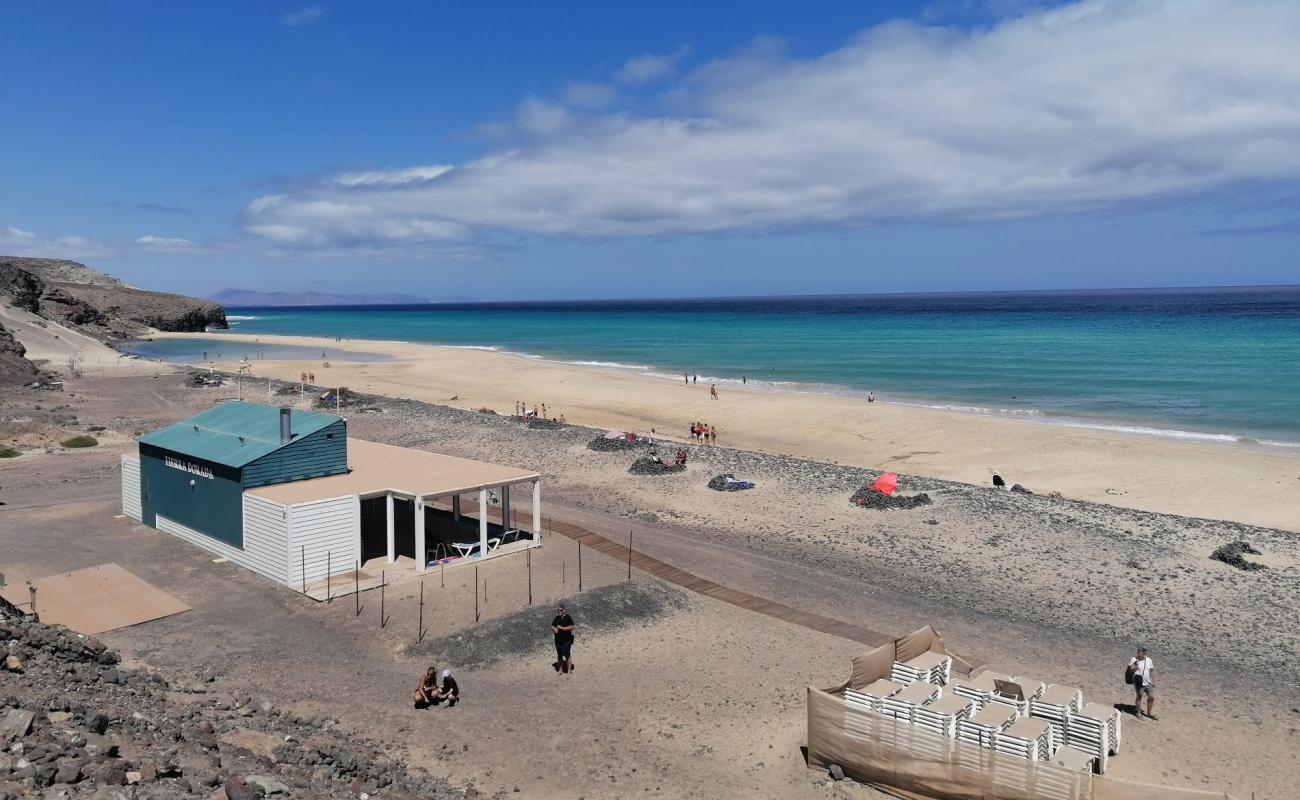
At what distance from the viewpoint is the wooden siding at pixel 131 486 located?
23.3 metres

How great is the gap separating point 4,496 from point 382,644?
17002 mm

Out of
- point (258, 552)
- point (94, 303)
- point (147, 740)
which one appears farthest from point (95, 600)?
point (94, 303)

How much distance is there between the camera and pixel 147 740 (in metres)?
9.84

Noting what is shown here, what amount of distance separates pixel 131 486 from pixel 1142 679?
77.8 ft

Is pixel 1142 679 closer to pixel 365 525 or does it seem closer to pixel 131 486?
pixel 365 525

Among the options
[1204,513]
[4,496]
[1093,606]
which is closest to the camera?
[1093,606]

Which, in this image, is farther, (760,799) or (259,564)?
(259,564)

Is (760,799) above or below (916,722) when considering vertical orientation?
below

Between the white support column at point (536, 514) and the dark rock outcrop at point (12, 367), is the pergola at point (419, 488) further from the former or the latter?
the dark rock outcrop at point (12, 367)

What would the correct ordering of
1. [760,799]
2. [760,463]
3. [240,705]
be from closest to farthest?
[760,799] < [240,705] < [760,463]

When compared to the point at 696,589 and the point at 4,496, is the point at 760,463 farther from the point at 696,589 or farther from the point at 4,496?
the point at 4,496

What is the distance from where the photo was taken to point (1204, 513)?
1073 inches

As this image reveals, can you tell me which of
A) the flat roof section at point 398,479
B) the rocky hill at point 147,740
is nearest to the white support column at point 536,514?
the flat roof section at point 398,479

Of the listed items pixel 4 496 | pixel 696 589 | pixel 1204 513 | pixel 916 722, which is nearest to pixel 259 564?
pixel 696 589
